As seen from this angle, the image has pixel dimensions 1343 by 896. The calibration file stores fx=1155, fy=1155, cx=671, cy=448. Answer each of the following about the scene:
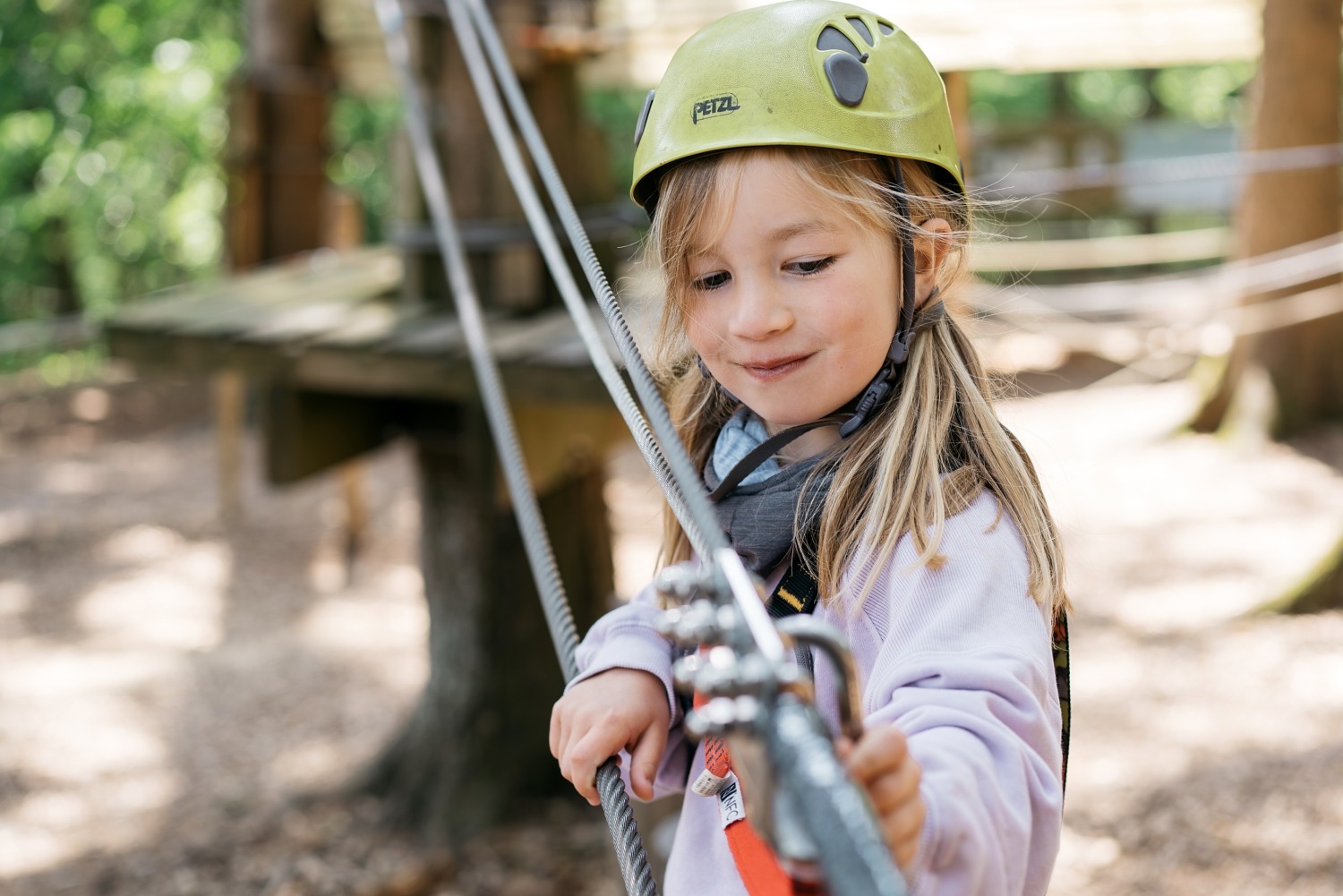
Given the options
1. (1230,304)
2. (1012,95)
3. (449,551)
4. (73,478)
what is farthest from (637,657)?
(1012,95)

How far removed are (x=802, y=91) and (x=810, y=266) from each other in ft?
0.52

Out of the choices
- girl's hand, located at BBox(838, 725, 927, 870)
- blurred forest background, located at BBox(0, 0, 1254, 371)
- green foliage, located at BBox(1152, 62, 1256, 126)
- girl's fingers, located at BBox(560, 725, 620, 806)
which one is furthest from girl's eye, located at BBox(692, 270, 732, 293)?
green foliage, located at BBox(1152, 62, 1256, 126)

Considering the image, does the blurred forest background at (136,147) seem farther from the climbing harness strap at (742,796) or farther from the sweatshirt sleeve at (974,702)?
the sweatshirt sleeve at (974,702)

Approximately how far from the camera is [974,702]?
32.9 inches

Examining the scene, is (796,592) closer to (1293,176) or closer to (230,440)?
(1293,176)

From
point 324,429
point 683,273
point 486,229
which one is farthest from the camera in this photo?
point 324,429

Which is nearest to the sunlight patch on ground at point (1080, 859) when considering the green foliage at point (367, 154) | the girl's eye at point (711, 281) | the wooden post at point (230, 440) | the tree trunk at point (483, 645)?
the tree trunk at point (483, 645)

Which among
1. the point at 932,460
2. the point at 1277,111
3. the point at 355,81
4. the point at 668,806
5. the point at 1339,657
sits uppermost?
the point at 355,81

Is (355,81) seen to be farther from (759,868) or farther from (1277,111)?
(1277,111)

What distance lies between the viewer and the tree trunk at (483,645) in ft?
11.1

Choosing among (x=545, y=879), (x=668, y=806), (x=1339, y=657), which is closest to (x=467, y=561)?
(x=545, y=879)

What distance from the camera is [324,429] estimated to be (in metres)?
3.23

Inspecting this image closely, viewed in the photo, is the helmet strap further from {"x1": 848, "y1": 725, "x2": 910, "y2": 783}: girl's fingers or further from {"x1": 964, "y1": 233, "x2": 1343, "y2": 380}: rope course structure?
{"x1": 964, "y1": 233, "x2": 1343, "y2": 380}: rope course structure

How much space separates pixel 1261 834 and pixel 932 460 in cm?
260
